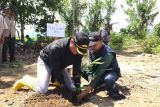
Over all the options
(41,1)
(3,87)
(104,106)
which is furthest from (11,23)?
(41,1)

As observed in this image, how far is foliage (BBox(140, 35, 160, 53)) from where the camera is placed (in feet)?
52.3

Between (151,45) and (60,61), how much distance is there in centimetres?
1074

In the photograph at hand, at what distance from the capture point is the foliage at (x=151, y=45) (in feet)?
52.3

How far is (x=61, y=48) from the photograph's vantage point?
20.2 ft

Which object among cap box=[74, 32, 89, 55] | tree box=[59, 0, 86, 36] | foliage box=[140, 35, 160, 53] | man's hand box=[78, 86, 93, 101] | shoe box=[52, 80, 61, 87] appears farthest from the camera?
tree box=[59, 0, 86, 36]

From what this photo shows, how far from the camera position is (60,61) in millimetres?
6344

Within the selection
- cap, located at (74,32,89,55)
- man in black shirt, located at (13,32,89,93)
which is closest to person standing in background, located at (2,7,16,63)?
man in black shirt, located at (13,32,89,93)

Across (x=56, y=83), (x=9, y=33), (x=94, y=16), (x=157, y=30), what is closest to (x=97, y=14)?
(x=94, y=16)

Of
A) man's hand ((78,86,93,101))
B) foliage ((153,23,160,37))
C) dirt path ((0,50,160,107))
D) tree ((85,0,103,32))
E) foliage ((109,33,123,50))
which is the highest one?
tree ((85,0,103,32))

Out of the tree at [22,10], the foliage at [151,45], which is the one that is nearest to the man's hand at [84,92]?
the foliage at [151,45]

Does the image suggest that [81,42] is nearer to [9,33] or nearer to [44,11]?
[9,33]

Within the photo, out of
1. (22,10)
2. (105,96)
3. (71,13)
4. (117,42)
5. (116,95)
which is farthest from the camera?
(71,13)

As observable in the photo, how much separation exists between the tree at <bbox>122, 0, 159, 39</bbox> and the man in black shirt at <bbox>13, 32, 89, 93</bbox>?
14.5m

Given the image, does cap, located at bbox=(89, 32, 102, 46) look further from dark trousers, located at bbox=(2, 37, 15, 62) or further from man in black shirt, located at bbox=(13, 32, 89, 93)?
dark trousers, located at bbox=(2, 37, 15, 62)
